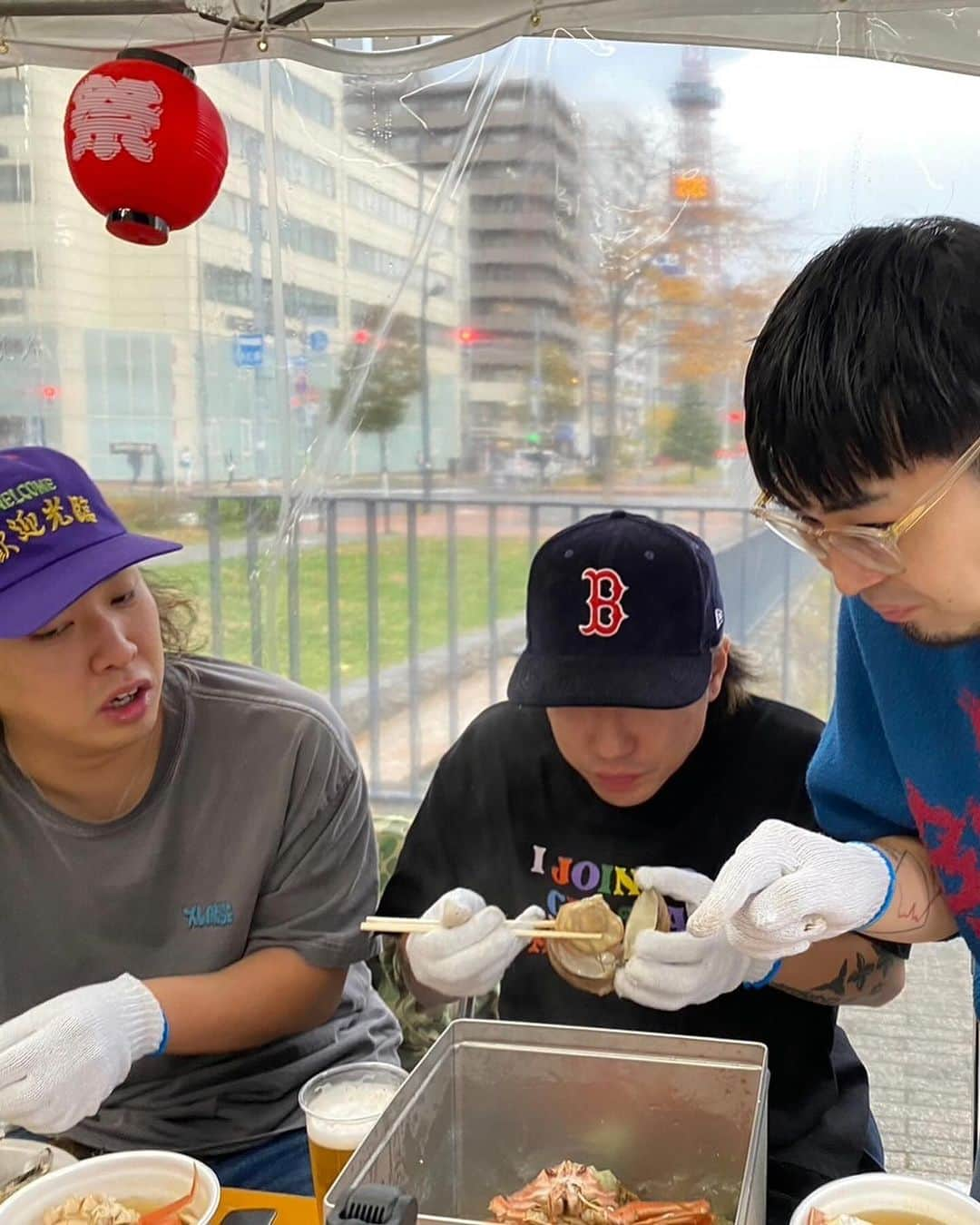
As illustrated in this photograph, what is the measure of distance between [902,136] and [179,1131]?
2088 millimetres

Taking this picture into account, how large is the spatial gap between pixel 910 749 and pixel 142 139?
5.25 feet

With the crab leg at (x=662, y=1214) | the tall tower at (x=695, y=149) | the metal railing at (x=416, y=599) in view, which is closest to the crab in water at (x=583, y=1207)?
the crab leg at (x=662, y=1214)

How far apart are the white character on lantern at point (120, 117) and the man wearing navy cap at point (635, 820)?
995 mm

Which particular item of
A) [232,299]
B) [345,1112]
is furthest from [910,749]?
[232,299]

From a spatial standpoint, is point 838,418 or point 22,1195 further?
point 22,1195

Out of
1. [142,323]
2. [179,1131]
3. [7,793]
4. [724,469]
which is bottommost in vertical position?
[179,1131]

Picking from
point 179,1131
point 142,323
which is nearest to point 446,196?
point 142,323

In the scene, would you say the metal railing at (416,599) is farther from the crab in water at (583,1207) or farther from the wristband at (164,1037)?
the crab in water at (583,1207)

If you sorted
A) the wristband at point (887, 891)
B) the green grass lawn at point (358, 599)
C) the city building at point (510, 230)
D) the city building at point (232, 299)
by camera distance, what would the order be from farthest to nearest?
the green grass lawn at point (358, 599), the city building at point (232, 299), the city building at point (510, 230), the wristband at point (887, 891)

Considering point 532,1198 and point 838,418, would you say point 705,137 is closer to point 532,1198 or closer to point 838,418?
point 838,418

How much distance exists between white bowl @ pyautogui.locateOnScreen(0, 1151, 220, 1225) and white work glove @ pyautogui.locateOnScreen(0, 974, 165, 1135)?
22 centimetres

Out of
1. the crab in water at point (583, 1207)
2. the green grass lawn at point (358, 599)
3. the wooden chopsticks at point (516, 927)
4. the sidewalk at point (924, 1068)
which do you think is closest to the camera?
the crab in water at point (583, 1207)

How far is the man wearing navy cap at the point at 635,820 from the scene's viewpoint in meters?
1.68

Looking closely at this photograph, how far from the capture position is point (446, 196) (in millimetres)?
2225
